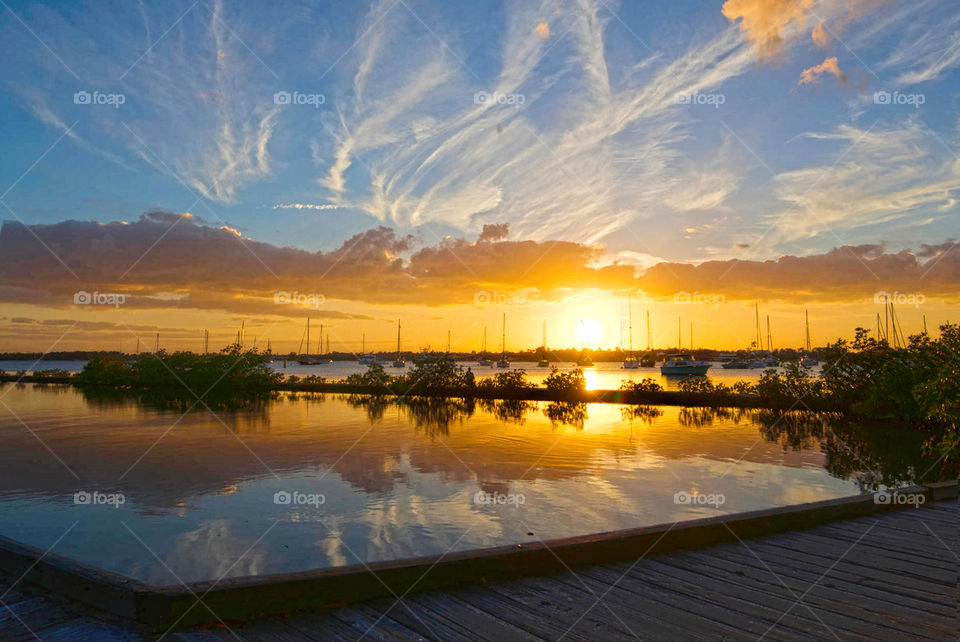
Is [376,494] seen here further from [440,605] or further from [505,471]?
[440,605]

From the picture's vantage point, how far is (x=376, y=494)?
468 inches

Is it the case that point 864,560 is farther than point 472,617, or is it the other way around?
point 864,560

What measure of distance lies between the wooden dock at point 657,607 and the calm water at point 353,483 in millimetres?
2925

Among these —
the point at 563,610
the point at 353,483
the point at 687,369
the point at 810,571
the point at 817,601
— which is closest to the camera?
the point at 563,610

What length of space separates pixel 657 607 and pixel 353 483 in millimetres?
9305

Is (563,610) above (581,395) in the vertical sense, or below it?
below

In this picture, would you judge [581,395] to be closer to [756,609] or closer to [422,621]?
[756,609]

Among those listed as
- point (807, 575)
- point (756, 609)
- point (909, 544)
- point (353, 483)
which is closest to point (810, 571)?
point (807, 575)

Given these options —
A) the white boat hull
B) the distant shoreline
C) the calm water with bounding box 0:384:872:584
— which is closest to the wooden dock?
the calm water with bounding box 0:384:872:584

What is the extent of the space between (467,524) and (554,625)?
5113 millimetres

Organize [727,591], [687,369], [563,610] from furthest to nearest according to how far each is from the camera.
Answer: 1. [687,369]
2. [727,591]
3. [563,610]

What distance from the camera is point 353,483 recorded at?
13.0 m

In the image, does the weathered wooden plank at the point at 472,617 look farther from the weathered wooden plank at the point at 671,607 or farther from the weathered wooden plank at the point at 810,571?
the weathered wooden plank at the point at 810,571

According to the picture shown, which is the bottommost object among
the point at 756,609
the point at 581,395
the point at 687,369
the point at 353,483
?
the point at 353,483
